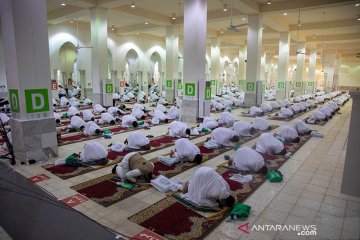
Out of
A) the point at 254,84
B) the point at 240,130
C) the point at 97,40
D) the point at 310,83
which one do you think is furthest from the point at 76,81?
the point at 310,83

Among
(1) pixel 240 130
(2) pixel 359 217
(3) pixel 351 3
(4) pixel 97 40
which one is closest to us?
(2) pixel 359 217

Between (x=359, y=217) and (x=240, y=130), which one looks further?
(x=240, y=130)

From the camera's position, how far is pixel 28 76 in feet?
19.7

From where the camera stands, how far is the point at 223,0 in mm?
13133

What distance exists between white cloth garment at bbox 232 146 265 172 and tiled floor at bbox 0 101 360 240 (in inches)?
19.2

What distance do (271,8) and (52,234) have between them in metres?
15.1

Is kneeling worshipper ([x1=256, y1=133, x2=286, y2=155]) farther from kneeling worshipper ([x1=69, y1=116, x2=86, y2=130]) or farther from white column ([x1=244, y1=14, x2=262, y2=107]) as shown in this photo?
white column ([x1=244, y1=14, x2=262, y2=107])

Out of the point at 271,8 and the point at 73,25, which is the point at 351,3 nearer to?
the point at 271,8

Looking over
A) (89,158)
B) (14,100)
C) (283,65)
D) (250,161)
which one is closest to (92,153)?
(89,158)

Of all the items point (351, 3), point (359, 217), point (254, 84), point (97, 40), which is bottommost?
point (359, 217)

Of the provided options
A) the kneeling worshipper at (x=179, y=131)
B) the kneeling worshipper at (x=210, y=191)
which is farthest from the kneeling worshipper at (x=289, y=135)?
the kneeling worshipper at (x=210, y=191)

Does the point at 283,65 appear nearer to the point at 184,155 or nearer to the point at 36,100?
the point at 184,155

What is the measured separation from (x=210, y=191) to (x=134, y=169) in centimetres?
165

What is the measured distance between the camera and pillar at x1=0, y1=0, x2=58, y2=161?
5809 mm
